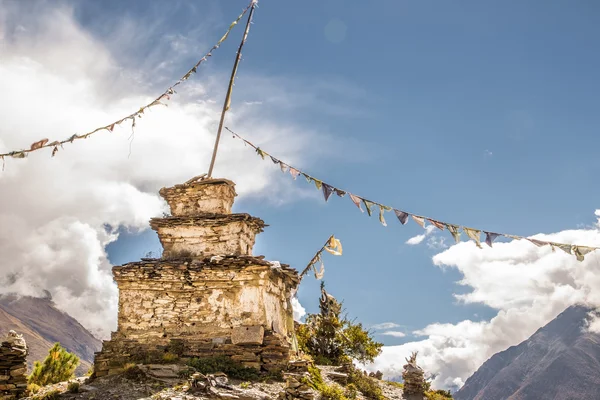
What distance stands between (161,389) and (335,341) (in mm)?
18469

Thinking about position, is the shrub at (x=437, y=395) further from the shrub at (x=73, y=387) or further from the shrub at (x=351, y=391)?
the shrub at (x=73, y=387)

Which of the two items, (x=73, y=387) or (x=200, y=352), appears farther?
(x=200, y=352)

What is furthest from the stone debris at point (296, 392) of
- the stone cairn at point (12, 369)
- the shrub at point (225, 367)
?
Answer: the stone cairn at point (12, 369)

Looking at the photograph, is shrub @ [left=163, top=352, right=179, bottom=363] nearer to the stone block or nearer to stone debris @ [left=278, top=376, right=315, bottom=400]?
the stone block

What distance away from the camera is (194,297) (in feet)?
56.0

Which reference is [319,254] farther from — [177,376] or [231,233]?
[177,376]

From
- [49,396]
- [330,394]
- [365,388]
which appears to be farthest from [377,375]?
[49,396]

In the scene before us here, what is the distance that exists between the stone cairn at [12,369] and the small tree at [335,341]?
Result: 17.2 metres

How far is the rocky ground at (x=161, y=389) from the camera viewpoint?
1316 cm

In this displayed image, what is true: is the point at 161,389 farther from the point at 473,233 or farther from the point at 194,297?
the point at 473,233

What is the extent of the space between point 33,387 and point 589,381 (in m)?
199

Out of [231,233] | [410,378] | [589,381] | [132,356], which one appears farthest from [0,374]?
[589,381]

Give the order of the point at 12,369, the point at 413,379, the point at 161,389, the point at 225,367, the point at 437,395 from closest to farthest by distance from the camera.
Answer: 1. the point at 161,389
2. the point at 12,369
3. the point at 225,367
4. the point at 413,379
5. the point at 437,395

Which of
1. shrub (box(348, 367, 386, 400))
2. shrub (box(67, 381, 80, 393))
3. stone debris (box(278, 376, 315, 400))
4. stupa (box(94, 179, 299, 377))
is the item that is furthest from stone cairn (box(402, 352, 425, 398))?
shrub (box(67, 381, 80, 393))
